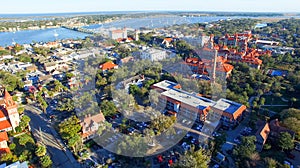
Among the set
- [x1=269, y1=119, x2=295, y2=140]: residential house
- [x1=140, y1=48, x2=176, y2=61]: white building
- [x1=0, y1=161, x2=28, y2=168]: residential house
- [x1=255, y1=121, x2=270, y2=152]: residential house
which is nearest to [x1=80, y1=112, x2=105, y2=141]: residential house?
[x1=0, y1=161, x2=28, y2=168]: residential house

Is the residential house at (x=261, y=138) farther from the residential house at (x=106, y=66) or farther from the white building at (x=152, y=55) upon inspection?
the white building at (x=152, y=55)

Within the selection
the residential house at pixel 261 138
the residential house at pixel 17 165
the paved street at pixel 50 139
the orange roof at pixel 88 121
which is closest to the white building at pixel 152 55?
the paved street at pixel 50 139

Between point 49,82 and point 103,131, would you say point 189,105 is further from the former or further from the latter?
point 49,82

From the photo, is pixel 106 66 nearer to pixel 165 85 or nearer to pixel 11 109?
pixel 165 85

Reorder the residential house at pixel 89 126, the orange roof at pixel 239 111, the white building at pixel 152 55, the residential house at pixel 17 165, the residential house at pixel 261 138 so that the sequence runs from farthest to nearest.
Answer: the white building at pixel 152 55
the orange roof at pixel 239 111
the residential house at pixel 89 126
the residential house at pixel 261 138
the residential house at pixel 17 165

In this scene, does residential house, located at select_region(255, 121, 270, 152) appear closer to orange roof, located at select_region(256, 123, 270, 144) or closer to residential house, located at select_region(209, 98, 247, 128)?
orange roof, located at select_region(256, 123, 270, 144)

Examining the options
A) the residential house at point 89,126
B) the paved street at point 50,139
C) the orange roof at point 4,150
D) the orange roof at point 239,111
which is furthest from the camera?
the orange roof at point 239,111
